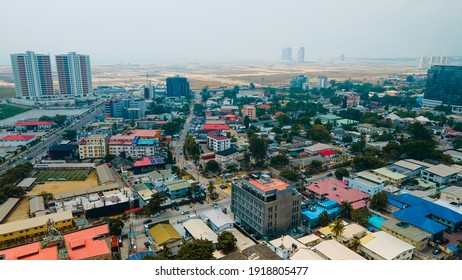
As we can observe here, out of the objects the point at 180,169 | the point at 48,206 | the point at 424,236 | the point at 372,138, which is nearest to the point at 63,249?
the point at 48,206

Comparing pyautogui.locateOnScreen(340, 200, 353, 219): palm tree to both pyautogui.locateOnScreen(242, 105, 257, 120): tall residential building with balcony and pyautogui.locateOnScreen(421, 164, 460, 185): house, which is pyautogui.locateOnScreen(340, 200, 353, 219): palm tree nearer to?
pyautogui.locateOnScreen(421, 164, 460, 185): house

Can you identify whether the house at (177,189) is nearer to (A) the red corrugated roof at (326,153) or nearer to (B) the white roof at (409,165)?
(A) the red corrugated roof at (326,153)

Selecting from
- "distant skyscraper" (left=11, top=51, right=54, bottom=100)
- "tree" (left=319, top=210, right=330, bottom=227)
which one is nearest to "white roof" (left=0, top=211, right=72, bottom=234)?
"tree" (left=319, top=210, right=330, bottom=227)

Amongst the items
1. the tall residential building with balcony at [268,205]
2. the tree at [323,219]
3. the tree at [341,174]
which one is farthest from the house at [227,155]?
the tree at [323,219]

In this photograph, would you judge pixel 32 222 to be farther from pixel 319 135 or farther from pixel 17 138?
pixel 319 135

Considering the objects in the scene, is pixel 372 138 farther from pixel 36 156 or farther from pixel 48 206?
pixel 36 156

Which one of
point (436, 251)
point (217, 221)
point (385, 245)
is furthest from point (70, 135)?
point (436, 251)
